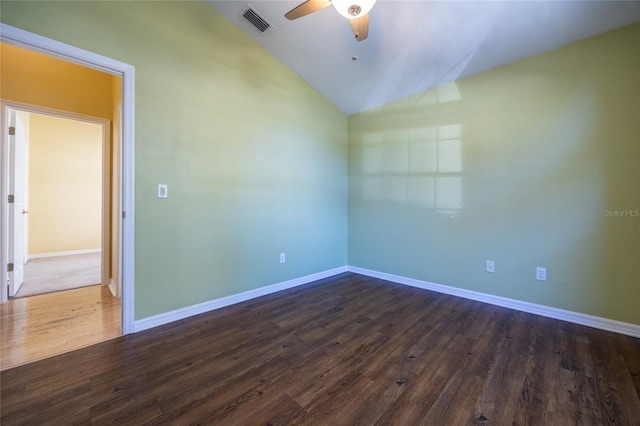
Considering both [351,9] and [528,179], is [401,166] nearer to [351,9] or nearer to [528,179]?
[528,179]

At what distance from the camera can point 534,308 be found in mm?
2533

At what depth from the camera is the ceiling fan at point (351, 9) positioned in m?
1.56

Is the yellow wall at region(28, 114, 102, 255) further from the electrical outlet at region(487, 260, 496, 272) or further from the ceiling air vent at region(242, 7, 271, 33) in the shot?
the electrical outlet at region(487, 260, 496, 272)

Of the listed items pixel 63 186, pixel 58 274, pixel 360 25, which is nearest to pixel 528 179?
pixel 360 25

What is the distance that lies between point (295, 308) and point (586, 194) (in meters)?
2.99

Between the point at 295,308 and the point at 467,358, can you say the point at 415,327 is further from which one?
the point at 295,308

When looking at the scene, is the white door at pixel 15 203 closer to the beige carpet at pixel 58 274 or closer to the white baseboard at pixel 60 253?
the beige carpet at pixel 58 274

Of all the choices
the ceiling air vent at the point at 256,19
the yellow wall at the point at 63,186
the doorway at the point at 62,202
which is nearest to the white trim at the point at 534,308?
the ceiling air vent at the point at 256,19

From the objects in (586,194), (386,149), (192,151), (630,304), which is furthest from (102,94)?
(630,304)

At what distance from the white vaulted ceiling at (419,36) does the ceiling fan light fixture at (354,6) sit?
2.77 ft

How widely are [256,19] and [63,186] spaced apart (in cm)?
555

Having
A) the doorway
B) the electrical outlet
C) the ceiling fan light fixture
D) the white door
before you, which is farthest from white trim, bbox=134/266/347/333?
the ceiling fan light fixture

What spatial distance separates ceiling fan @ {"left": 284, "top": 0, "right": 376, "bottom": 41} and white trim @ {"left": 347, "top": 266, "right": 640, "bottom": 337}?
114 inches

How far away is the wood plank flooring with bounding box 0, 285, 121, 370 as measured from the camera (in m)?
1.84
